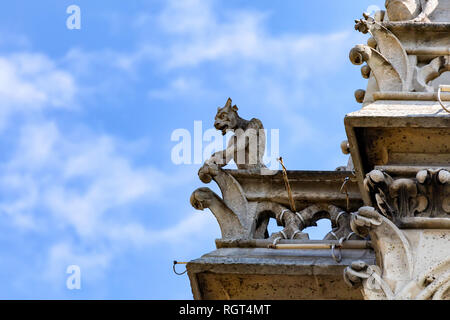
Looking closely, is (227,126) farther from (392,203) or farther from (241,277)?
(392,203)

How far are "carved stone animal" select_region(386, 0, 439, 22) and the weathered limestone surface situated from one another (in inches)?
0.5

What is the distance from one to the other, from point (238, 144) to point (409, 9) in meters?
2.11

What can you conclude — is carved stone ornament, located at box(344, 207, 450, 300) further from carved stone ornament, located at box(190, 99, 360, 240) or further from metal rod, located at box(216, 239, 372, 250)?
carved stone ornament, located at box(190, 99, 360, 240)

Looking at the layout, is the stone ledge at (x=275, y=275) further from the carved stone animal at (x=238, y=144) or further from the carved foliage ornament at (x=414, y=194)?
the carved stone animal at (x=238, y=144)

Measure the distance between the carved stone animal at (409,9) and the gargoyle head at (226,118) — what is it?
189 centimetres

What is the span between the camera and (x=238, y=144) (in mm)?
14492

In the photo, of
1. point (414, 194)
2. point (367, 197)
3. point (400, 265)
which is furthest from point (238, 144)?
point (400, 265)

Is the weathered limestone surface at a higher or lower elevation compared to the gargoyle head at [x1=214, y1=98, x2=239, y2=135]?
lower

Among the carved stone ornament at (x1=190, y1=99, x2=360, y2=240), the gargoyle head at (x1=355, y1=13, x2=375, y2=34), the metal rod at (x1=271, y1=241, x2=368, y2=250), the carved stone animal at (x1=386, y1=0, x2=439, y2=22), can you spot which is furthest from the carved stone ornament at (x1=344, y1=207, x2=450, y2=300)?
the carved stone animal at (x1=386, y1=0, x2=439, y2=22)

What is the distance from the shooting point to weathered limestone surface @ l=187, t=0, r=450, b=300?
11.2 m
